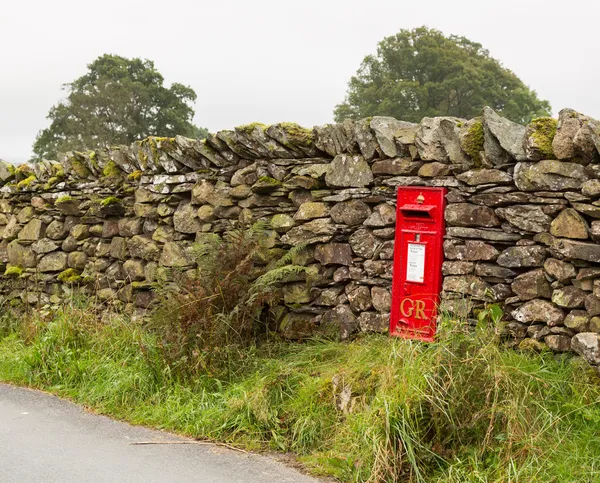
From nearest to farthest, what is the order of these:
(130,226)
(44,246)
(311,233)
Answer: (311,233) → (130,226) → (44,246)

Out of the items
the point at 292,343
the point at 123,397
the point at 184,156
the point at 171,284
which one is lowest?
the point at 123,397

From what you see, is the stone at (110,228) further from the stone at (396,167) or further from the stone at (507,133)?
the stone at (507,133)

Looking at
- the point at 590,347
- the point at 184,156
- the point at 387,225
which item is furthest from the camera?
the point at 184,156

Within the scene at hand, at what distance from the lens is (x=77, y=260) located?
8203 millimetres

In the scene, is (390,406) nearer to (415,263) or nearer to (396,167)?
(415,263)

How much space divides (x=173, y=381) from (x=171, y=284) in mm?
1074

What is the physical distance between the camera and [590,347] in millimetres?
4496

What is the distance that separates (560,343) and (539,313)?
25 centimetres

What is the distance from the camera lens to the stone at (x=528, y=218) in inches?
189

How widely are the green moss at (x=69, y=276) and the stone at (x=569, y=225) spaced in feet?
18.7

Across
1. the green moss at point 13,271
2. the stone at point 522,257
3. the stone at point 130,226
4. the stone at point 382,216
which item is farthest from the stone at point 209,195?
the green moss at point 13,271

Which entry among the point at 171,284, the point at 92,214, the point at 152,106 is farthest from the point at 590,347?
the point at 152,106

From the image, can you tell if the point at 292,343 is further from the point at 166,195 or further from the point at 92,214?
the point at 92,214

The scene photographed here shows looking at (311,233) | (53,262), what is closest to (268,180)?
(311,233)
